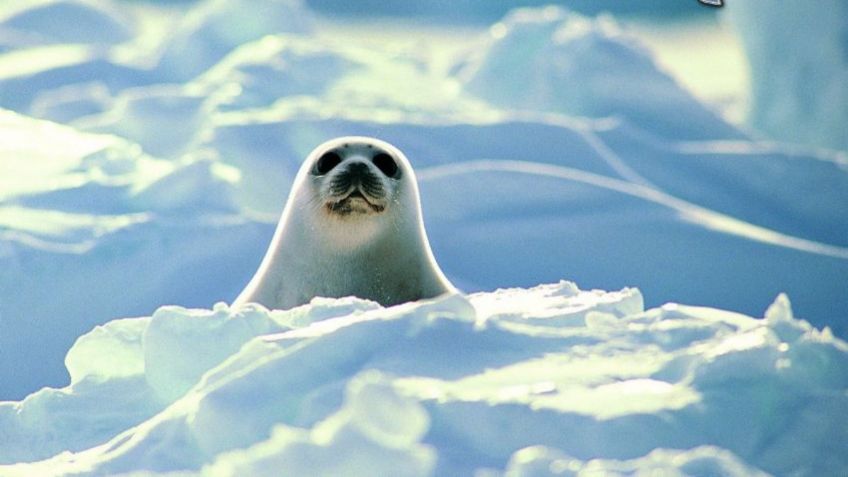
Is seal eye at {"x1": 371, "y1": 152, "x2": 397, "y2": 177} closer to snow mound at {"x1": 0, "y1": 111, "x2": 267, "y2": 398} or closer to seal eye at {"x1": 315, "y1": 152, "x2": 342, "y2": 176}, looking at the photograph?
seal eye at {"x1": 315, "y1": 152, "x2": 342, "y2": 176}

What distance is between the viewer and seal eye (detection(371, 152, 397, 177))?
5020 millimetres

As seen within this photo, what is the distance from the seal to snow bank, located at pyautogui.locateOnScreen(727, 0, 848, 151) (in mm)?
7380

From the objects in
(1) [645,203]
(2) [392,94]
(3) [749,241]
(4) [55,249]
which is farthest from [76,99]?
(3) [749,241]

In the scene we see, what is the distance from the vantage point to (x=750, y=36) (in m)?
12.2

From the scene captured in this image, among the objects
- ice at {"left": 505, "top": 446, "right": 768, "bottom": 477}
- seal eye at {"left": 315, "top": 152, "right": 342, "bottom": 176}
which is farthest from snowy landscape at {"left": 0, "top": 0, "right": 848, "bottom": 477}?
seal eye at {"left": 315, "top": 152, "right": 342, "bottom": 176}

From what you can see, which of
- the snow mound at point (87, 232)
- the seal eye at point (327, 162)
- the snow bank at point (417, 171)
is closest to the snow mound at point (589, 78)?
the snow bank at point (417, 171)

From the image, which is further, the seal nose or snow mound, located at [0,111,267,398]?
snow mound, located at [0,111,267,398]

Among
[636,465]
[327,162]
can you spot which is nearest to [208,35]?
[327,162]

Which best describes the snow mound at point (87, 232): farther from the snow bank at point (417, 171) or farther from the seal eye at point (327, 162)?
the seal eye at point (327, 162)

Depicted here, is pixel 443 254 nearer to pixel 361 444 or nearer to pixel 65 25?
pixel 361 444

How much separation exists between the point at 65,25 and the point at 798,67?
27.8 feet

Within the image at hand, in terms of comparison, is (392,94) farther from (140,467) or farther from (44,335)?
(140,467)

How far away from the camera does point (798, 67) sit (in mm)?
11672

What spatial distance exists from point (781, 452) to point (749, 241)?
6.12m
